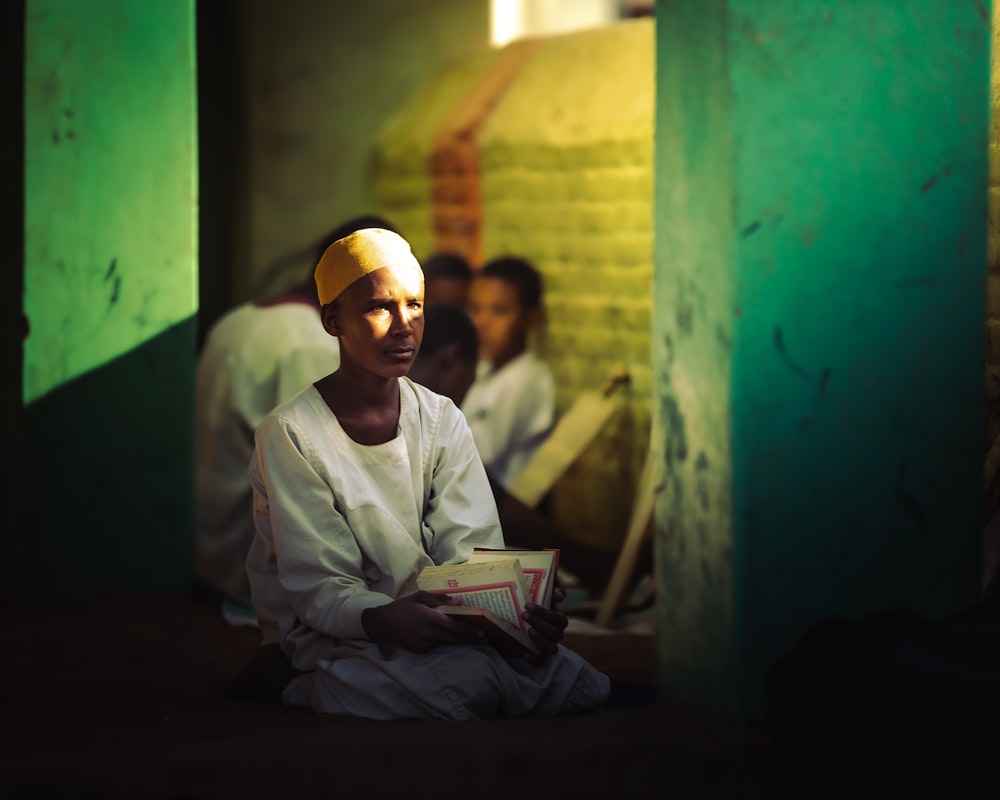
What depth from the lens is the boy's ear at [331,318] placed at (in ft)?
13.6

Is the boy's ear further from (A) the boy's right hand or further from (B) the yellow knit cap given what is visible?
(A) the boy's right hand

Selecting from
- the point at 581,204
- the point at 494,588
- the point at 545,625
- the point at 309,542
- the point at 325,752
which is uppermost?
the point at 581,204

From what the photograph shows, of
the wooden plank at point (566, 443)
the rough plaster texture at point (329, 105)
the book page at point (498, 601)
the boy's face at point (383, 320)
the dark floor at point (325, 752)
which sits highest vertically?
the rough plaster texture at point (329, 105)

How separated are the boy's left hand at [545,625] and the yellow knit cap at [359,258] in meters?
0.94

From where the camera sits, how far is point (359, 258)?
405cm

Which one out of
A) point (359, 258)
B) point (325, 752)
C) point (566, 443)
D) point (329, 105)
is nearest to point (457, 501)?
point (359, 258)

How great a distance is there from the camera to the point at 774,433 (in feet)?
12.1

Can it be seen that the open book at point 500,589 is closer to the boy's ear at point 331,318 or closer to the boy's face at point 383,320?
the boy's face at point 383,320

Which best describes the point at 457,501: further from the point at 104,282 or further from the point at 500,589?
the point at 104,282

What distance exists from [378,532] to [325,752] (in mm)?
783

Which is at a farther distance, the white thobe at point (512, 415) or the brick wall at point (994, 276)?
the white thobe at point (512, 415)

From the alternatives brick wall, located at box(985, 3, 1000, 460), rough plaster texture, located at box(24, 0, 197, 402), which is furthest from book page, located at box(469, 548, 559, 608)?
rough plaster texture, located at box(24, 0, 197, 402)

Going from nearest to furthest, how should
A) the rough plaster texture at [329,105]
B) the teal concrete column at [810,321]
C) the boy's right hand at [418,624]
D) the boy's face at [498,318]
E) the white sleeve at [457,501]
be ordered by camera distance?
the teal concrete column at [810,321]
the boy's right hand at [418,624]
the white sleeve at [457,501]
the boy's face at [498,318]
the rough plaster texture at [329,105]

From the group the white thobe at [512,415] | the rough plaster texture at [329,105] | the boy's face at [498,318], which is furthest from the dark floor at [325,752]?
the rough plaster texture at [329,105]
